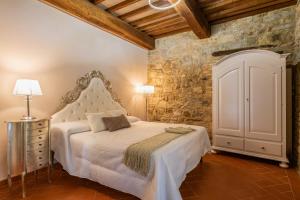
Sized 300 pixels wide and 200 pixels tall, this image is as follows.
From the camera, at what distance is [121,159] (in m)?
2.09

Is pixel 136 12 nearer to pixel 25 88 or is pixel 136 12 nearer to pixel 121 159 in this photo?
pixel 25 88

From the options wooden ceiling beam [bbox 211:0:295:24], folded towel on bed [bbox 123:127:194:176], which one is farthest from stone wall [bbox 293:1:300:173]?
folded towel on bed [bbox 123:127:194:176]

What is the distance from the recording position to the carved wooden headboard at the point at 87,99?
3.27 m

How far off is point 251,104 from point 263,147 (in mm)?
774

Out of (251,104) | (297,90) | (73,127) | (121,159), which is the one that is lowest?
(121,159)

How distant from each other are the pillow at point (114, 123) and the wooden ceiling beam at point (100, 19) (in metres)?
1.89

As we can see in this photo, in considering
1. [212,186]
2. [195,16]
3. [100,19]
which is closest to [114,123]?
[212,186]

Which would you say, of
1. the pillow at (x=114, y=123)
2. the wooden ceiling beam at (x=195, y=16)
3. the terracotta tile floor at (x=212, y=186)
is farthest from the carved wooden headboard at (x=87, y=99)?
the wooden ceiling beam at (x=195, y=16)

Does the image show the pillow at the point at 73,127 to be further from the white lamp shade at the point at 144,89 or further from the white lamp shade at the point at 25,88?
the white lamp shade at the point at 144,89

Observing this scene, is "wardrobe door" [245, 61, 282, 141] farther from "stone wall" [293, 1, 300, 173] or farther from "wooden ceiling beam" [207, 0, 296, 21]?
"wooden ceiling beam" [207, 0, 296, 21]

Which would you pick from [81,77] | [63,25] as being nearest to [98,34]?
[63,25]

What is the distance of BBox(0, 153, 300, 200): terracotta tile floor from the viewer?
223cm

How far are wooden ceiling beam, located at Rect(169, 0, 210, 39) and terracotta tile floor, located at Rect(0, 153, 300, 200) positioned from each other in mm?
2777

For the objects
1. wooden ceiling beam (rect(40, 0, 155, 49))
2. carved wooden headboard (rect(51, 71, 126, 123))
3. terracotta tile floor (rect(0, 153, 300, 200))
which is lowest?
terracotta tile floor (rect(0, 153, 300, 200))
